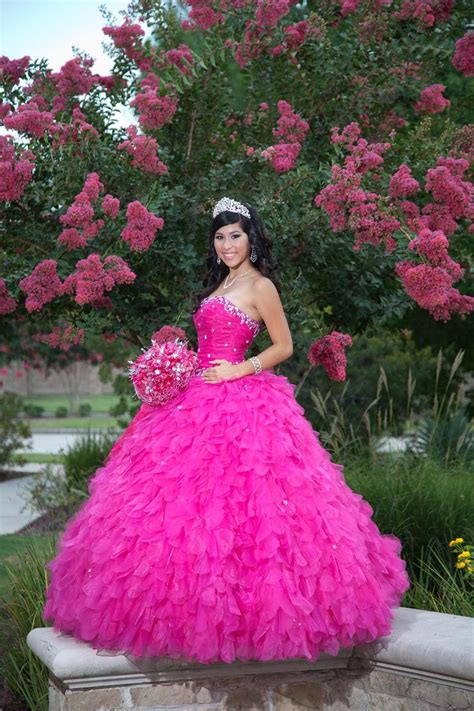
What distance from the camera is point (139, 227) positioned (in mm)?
5320

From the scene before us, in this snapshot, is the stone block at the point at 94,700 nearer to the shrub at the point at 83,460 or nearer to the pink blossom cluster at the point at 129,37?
the pink blossom cluster at the point at 129,37

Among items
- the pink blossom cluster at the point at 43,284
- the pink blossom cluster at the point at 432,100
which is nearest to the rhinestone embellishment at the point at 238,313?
the pink blossom cluster at the point at 43,284

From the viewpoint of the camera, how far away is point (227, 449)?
372 centimetres

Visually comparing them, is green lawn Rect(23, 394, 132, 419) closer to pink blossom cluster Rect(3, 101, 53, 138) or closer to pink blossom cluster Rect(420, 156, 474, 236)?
pink blossom cluster Rect(3, 101, 53, 138)

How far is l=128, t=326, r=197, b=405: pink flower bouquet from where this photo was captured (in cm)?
405

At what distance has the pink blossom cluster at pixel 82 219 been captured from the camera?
17.5 ft

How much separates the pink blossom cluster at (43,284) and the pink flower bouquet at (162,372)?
139 cm

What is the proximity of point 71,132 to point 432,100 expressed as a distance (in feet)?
8.71

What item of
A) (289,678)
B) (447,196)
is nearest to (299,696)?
(289,678)

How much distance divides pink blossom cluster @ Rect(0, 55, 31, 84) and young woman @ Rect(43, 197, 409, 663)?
3.58 m

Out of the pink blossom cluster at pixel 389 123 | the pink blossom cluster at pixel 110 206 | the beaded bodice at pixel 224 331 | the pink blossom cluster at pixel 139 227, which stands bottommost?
the beaded bodice at pixel 224 331

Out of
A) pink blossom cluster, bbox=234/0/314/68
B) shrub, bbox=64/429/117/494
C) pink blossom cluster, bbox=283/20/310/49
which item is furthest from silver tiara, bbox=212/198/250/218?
shrub, bbox=64/429/117/494

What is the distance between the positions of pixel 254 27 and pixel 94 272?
8.00 feet

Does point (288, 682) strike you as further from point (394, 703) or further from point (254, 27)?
point (254, 27)
